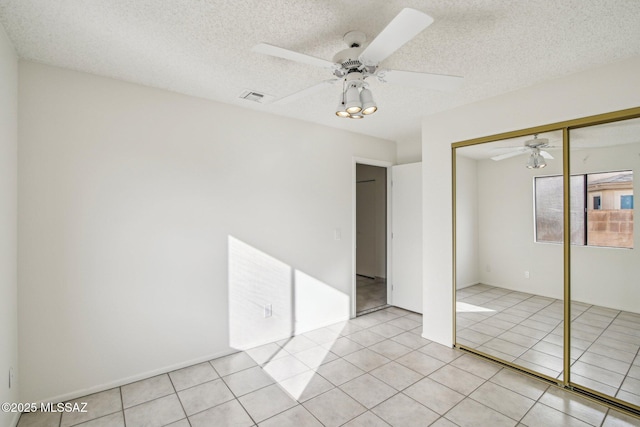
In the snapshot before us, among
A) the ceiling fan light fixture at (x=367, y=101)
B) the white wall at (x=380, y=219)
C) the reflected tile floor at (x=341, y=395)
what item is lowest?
the reflected tile floor at (x=341, y=395)

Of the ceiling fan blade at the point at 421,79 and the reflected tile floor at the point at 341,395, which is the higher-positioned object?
the ceiling fan blade at the point at 421,79

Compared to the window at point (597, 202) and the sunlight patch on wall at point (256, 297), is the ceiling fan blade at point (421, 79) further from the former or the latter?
the sunlight patch on wall at point (256, 297)

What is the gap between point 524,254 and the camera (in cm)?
288

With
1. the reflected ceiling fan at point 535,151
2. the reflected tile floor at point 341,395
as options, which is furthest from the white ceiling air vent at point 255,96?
the reflected tile floor at point 341,395

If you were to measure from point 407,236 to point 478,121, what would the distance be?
1.82m

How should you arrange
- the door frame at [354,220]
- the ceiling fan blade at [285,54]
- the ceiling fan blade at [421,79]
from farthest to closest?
the door frame at [354,220], the ceiling fan blade at [421,79], the ceiling fan blade at [285,54]

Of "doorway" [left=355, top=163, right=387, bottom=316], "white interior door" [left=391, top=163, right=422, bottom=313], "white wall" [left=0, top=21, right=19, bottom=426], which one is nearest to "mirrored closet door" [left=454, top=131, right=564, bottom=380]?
"white interior door" [left=391, top=163, right=422, bottom=313]

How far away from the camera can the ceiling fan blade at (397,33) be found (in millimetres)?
1267

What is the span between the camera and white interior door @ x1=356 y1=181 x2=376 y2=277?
6418 millimetres

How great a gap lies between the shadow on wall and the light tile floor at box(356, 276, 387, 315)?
862mm

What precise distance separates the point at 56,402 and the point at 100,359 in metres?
0.35

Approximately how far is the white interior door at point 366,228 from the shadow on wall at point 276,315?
2772 millimetres

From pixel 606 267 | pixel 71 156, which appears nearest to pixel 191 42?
pixel 71 156

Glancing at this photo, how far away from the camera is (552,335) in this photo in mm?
2625
